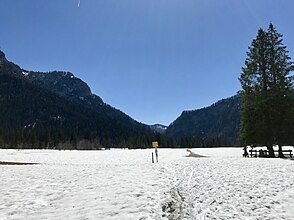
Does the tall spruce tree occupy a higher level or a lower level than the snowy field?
higher

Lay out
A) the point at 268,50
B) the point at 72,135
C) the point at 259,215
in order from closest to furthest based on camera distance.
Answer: the point at 259,215, the point at 268,50, the point at 72,135

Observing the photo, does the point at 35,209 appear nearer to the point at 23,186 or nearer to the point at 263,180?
the point at 23,186

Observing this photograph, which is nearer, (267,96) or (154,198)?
(154,198)

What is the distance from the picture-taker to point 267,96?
29.6m

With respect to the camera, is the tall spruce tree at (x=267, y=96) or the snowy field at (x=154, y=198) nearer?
the snowy field at (x=154, y=198)

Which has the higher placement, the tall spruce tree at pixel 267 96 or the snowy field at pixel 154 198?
the tall spruce tree at pixel 267 96

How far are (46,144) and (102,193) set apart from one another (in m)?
136

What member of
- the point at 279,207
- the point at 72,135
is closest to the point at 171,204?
the point at 279,207

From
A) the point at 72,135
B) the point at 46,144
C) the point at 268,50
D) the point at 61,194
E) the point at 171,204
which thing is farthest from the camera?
the point at 72,135

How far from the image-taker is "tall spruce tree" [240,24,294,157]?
28.5 metres

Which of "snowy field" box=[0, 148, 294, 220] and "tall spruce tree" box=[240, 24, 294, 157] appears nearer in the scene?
"snowy field" box=[0, 148, 294, 220]

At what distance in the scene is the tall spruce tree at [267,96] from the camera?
93.6ft

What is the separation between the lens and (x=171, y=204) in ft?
36.8

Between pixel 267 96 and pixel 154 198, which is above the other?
pixel 267 96
